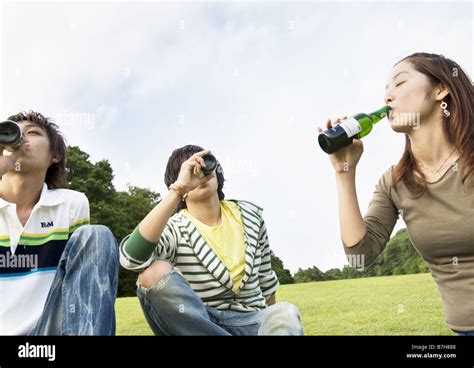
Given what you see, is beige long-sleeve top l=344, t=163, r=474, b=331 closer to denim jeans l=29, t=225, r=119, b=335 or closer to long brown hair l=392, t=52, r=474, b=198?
long brown hair l=392, t=52, r=474, b=198

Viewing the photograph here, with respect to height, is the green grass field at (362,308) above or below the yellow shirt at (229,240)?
below

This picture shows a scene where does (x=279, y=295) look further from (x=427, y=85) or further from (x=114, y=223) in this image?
(x=427, y=85)

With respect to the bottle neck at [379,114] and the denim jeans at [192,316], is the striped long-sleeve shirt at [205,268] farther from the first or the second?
the bottle neck at [379,114]

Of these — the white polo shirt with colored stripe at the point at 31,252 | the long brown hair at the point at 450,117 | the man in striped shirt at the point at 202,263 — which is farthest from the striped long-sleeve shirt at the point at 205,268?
the long brown hair at the point at 450,117

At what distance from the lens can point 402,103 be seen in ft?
7.75

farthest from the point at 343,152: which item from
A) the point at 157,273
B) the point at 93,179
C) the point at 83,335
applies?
the point at 93,179

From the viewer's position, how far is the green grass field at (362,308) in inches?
176

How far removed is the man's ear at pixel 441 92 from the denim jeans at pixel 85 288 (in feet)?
4.69

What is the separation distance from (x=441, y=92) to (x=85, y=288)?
1.61 metres

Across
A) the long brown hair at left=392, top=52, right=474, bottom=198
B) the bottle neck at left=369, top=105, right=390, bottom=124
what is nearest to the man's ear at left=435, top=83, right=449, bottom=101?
the long brown hair at left=392, top=52, right=474, bottom=198

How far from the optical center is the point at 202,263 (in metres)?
2.36

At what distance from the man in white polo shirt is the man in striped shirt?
0.47 feet

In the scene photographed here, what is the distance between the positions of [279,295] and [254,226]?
14.5 feet

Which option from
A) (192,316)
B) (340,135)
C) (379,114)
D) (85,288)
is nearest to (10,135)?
(85,288)
